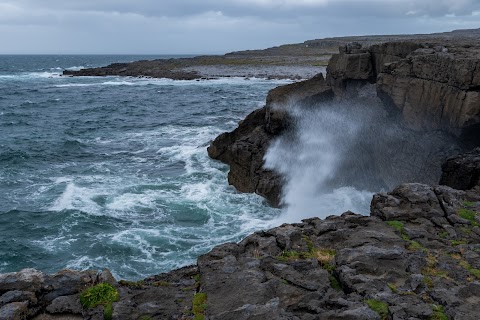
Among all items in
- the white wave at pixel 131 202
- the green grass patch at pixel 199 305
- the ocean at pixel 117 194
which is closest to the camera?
the green grass patch at pixel 199 305

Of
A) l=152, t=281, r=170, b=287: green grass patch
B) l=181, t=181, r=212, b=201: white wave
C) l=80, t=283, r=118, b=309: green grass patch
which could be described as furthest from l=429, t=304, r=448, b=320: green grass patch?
l=181, t=181, r=212, b=201: white wave

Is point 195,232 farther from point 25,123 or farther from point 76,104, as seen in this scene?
point 76,104

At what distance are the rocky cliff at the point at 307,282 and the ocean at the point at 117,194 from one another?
759 centimetres

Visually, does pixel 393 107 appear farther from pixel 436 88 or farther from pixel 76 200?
pixel 76 200

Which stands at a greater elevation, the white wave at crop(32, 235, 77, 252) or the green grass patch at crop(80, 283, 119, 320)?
the green grass patch at crop(80, 283, 119, 320)

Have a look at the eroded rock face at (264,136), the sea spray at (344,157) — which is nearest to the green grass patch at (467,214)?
the sea spray at (344,157)

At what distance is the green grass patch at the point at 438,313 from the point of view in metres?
10.4

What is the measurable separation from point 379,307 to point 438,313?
1.32 meters

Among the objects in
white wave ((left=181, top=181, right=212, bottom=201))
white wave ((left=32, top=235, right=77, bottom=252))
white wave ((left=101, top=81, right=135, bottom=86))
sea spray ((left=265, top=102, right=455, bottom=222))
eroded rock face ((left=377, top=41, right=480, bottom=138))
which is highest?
eroded rock face ((left=377, top=41, right=480, bottom=138))

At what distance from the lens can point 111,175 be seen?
112 ft

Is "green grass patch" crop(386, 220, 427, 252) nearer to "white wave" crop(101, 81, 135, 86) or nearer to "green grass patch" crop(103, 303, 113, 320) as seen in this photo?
"green grass patch" crop(103, 303, 113, 320)

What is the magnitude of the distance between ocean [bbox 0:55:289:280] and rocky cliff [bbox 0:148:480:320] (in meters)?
7.59

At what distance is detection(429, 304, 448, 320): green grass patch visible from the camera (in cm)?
1043

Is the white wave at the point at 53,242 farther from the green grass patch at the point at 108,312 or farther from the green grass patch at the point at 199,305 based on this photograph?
the green grass patch at the point at 199,305
